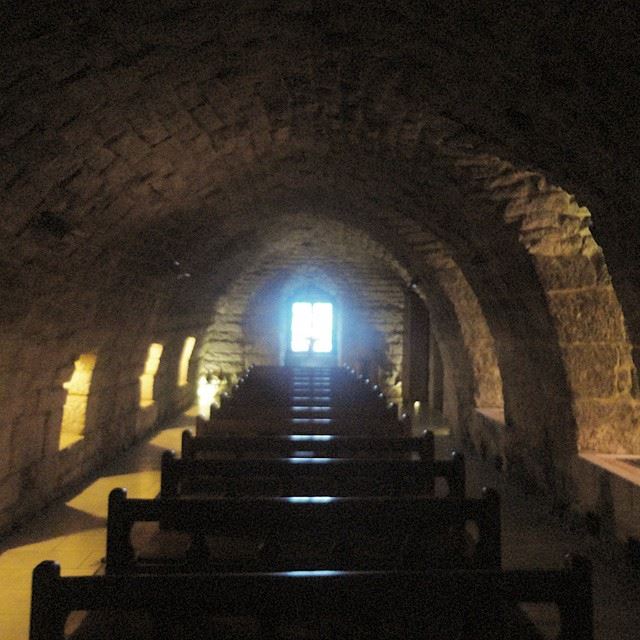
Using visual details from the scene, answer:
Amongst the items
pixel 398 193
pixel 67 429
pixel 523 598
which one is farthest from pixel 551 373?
pixel 67 429

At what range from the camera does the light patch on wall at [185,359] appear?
1273 centimetres

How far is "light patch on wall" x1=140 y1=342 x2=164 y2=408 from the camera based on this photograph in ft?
34.2

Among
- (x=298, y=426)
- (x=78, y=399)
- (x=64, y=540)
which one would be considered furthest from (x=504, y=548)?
(x=78, y=399)

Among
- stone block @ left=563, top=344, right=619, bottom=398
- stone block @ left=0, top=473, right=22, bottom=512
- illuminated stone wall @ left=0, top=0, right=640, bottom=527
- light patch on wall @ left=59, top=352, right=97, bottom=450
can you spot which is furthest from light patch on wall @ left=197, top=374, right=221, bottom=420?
stone block @ left=563, top=344, right=619, bottom=398

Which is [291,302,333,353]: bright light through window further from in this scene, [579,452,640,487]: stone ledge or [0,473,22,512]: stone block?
[579,452,640,487]: stone ledge

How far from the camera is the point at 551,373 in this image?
19.2 feet

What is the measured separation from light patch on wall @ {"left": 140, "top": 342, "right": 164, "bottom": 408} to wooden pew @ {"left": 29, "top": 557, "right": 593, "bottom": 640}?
27.9ft

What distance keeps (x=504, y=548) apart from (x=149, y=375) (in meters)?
7.31

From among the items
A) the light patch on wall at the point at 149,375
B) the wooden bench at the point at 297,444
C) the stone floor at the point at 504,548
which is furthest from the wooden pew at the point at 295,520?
the light patch on wall at the point at 149,375

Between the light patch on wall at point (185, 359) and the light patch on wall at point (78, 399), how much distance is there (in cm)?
496

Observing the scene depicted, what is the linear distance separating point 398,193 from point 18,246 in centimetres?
373

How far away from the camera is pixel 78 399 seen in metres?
7.53

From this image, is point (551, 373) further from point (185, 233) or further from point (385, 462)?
point (185, 233)

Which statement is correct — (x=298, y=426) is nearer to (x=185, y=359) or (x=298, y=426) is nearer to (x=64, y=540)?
(x=64, y=540)
